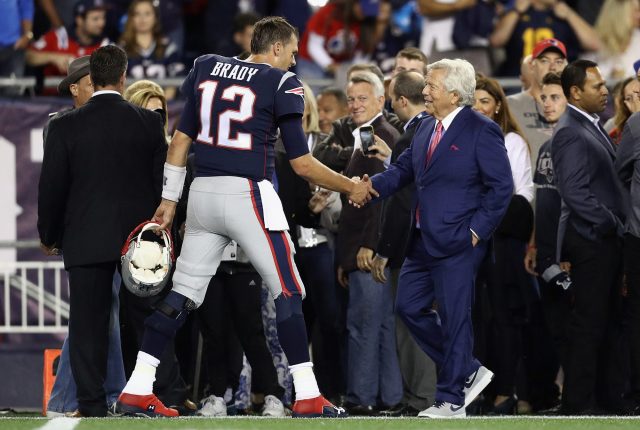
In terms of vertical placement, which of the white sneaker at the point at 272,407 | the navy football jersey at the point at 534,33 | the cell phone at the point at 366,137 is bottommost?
the white sneaker at the point at 272,407

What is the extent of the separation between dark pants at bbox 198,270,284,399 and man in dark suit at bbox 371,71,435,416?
2.58ft

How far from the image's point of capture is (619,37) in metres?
12.0

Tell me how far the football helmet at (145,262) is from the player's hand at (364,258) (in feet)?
5.57

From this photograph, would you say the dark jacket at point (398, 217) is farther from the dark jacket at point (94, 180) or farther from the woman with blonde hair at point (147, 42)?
the woman with blonde hair at point (147, 42)

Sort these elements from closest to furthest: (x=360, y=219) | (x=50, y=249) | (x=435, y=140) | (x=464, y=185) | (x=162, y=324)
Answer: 1. (x=162, y=324)
2. (x=464, y=185)
3. (x=435, y=140)
4. (x=50, y=249)
5. (x=360, y=219)

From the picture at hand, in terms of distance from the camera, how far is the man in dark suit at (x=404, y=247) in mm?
8648

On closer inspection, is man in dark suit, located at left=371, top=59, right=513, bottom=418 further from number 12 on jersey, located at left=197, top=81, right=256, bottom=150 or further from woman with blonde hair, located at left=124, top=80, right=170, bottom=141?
woman with blonde hair, located at left=124, top=80, right=170, bottom=141

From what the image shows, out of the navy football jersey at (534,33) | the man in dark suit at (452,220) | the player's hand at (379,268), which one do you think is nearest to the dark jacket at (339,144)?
the player's hand at (379,268)

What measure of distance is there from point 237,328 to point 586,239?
2.21 meters

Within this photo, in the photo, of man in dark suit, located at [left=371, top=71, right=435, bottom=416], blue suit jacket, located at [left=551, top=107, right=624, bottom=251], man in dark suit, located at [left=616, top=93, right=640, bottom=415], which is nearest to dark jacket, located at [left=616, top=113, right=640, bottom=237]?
man in dark suit, located at [left=616, top=93, right=640, bottom=415]

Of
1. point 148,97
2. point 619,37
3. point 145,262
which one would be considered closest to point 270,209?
point 145,262

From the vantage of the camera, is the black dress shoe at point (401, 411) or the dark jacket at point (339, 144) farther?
the dark jacket at point (339, 144)

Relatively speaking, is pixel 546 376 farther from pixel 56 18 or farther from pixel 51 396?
pixel 56 18

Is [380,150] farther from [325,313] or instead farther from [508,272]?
[325,313]
